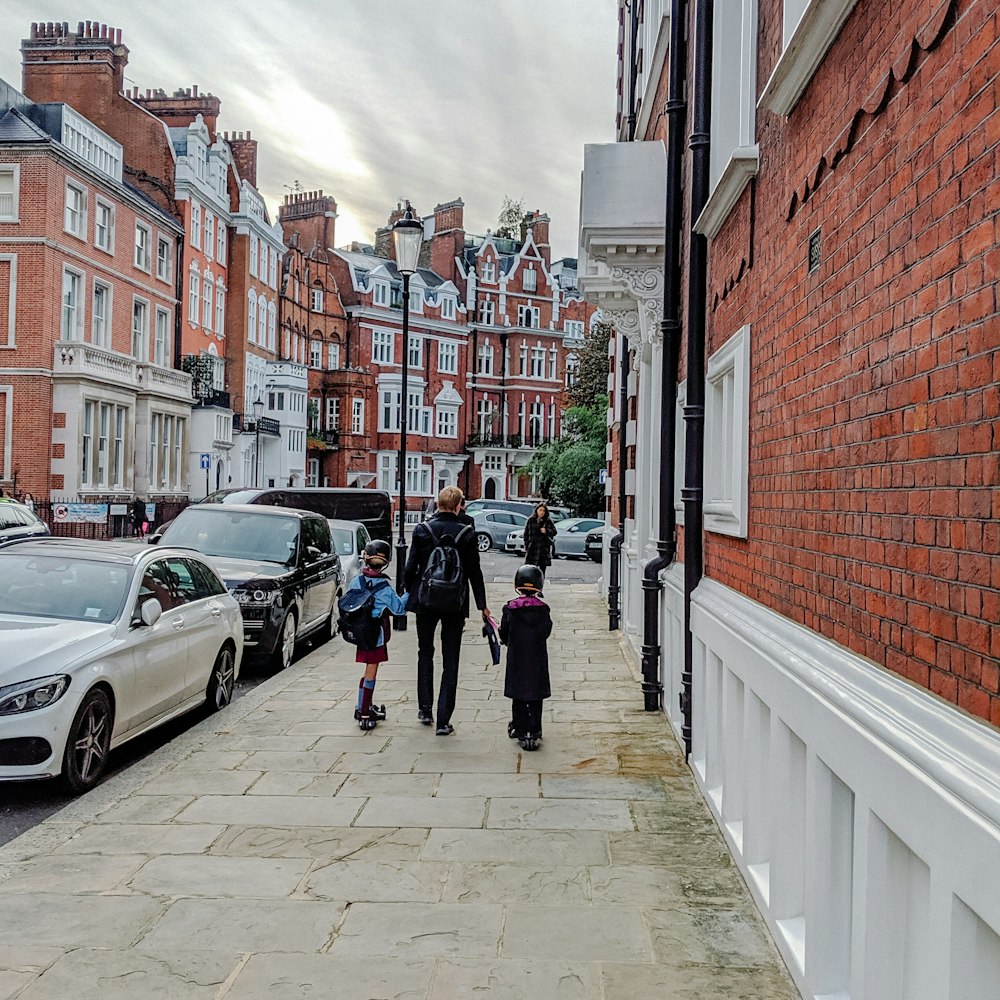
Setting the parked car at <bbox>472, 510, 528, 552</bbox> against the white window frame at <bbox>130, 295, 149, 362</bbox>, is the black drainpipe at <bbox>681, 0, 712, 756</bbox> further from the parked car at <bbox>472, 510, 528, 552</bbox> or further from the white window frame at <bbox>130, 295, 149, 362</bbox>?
the white window frame at <bbox>130, 295, 149, 362</bbox>

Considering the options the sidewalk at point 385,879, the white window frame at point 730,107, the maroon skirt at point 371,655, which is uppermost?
the white window frame at point 730,107

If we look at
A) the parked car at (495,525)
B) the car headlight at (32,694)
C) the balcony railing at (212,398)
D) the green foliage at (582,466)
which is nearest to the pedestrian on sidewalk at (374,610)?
the car headlight at (32,694)

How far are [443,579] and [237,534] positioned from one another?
5.76 meters

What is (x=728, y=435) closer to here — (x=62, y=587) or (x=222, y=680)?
(x=62, y=587)

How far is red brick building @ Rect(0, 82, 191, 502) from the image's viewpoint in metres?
34.3

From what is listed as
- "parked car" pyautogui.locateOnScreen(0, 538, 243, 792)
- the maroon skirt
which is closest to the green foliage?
"parked car" pyautogui.locateOnScreen(0, 538, 243, 792)

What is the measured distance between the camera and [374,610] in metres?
8.45

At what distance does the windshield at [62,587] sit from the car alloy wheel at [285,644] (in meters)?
3.95

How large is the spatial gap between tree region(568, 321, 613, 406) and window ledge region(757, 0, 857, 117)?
41.0 metres

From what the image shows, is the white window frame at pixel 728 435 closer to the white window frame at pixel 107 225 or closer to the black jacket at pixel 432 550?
the black jacket at pixel 432 550

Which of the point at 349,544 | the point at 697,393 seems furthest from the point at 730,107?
the point at 349,544

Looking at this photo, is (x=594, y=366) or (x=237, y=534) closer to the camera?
(x=237, y=534)

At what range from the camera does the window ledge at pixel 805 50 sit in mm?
3682

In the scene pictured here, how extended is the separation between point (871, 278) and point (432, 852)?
3.47 meters
